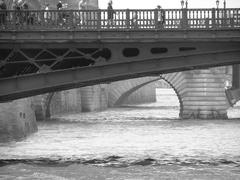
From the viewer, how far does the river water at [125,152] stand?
113 ft

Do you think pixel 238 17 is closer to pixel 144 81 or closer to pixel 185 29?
pixel 185 29

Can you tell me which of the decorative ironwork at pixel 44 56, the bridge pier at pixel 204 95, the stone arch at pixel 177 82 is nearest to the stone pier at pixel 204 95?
the bridge pier at pixel 204 95

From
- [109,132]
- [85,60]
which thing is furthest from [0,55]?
[109,132]

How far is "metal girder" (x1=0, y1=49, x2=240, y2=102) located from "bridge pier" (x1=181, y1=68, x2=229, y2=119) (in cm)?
4281

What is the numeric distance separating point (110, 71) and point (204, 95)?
145 feet

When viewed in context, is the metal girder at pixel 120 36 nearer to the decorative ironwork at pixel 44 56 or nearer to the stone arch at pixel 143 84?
the decorative ironwork at pixel 44 56

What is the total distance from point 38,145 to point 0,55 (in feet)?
37.6

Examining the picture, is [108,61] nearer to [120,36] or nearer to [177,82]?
[120,36]

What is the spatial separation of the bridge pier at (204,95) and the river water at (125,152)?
10.0m

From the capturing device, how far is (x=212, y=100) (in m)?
78.8

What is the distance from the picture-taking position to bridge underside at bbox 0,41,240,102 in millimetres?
34969

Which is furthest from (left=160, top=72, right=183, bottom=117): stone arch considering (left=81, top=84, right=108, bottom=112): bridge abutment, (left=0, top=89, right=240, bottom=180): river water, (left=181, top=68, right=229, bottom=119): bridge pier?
(left=81, top=84, right=108, bottom=112): bridge abutment

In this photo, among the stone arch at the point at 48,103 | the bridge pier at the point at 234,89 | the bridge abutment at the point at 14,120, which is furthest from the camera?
the bridge pier at the point at 234,89

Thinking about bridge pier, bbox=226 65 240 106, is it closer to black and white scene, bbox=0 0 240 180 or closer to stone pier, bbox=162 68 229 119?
stone pier, bbox=162 68 229 119
